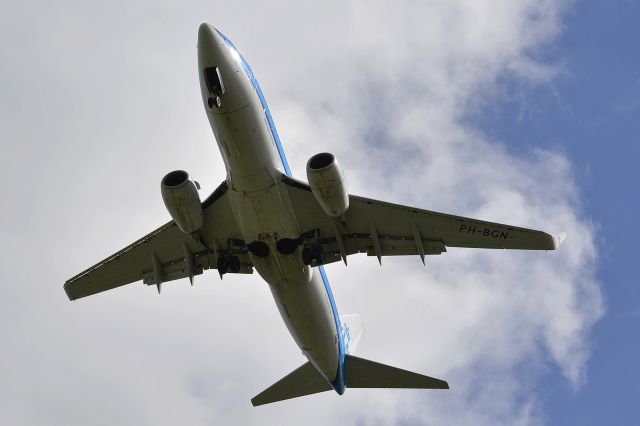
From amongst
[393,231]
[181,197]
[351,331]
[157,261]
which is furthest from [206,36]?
[351,331]

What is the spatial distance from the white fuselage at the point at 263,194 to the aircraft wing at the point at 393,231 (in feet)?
2.00

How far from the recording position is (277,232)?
→ 25.0m

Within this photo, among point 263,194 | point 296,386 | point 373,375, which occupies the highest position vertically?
point 263,194

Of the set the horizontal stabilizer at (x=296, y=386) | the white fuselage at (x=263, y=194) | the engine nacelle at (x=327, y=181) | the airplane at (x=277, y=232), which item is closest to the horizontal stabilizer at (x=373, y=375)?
the airplane at (x=277, y=232)

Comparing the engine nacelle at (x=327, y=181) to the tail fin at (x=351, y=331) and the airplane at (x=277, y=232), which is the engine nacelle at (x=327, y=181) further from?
the tail fin at (x=351, y=331)

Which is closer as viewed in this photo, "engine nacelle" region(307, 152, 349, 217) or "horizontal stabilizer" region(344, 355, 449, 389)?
"engine nacelle" region(307, 152, 349, 217)

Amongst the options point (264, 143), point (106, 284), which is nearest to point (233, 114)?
point (264, 143)

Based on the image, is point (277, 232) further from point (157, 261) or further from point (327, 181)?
point (157, 261)

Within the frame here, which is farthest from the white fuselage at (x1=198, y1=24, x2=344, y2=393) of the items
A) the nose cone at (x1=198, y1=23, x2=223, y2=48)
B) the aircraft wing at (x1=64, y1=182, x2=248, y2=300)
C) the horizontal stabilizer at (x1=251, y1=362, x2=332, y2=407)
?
the horizontal stabilizer at (x1=251, y1=362, x2=332, y2=407)

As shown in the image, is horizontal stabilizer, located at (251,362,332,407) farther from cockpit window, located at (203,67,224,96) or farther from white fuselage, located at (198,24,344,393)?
cockpit window, located at (203,67,224,96)

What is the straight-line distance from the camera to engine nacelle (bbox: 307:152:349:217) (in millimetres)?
22719

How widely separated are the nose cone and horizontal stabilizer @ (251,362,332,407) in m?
14.0

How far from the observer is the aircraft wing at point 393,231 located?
24.7 meters

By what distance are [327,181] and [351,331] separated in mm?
11169
